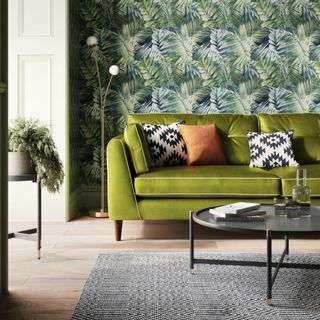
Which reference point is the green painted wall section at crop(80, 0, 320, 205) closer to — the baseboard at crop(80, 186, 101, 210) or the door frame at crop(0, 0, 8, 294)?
the baseboard at crop(80, 186, 101, 210)

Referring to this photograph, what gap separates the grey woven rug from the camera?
7.95ft

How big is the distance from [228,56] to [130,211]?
214 centimetres

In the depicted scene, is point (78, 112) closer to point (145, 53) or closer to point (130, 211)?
point (145, 53)

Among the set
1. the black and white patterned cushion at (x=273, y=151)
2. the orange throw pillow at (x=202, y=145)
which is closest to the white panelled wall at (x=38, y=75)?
the orange throw pillow at (x=202, y=145)

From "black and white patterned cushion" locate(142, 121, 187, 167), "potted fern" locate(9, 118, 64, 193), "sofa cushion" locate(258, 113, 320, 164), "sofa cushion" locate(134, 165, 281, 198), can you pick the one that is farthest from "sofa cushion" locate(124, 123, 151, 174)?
"sofa cushion" locate(258, 113, 320, 164)

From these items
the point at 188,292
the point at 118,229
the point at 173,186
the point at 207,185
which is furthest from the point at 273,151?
the point at 188,292

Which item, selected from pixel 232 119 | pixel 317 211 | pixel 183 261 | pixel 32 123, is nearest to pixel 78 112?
pixel 232 119

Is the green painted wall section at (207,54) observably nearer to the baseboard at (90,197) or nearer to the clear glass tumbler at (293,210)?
the baseboard at (90,197)

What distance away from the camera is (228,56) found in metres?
5.54

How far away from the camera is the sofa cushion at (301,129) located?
4809mm

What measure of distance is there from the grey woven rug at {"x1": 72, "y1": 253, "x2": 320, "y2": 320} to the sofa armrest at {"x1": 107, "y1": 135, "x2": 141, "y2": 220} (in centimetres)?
68

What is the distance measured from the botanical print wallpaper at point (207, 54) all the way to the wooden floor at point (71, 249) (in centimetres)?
135

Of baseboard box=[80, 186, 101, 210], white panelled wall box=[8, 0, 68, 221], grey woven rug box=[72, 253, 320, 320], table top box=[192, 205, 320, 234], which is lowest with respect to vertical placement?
grey woven rug box=[72, 253, 320, 320]

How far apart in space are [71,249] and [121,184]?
595 mm
